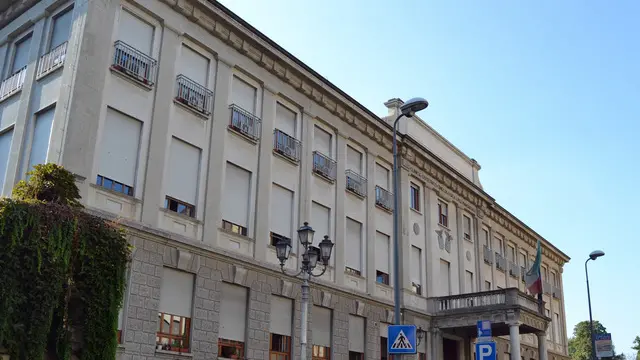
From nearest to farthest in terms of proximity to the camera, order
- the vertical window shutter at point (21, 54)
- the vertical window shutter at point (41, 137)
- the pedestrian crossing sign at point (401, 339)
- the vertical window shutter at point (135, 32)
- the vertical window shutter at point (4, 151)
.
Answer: the pedestrian crossing sign at point (401, 339), the vertical window shutter at point (41, 137), the vertical window shutter at point (4, 151), the vertical window shutter at point (135, 32), the vertical window shutter at point (21, 54)

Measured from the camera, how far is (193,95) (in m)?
20.0

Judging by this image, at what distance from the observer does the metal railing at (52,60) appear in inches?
701

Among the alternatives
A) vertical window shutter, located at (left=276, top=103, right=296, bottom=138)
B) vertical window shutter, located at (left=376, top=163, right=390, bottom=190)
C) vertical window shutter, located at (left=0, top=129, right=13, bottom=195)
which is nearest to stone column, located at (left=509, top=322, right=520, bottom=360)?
vertical window shutter, located at (left=376, top=163, right=390, bottom=190)

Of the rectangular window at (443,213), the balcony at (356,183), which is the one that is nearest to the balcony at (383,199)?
the balcony at (356,183)

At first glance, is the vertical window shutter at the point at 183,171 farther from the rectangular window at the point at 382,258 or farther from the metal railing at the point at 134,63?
the rectangular window at the point at 382,258

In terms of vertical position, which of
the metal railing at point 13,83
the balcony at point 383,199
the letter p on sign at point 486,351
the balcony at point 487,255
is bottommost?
the letter p on sign at point 486,351

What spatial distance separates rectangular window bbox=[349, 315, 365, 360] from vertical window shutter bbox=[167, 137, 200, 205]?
863 centimetres

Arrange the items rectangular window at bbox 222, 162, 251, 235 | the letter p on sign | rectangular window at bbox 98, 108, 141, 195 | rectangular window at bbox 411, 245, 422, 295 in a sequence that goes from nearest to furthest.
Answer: the letter p on sign → rectangular window at bbox 98, 108, 141, 195 → rectangular window at bbox 222, 162, 251, 235 → rectangular window at bbox 411, 245, 422, 295

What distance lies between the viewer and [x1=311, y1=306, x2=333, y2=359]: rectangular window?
75.4ft

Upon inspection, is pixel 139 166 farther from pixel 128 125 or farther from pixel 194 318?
pixel 194 318

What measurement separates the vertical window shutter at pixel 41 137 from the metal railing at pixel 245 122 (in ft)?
18.1

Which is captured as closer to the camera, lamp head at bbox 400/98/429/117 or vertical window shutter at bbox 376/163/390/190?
lamp head at bbox 400/98/429/117

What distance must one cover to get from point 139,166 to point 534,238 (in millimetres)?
32368

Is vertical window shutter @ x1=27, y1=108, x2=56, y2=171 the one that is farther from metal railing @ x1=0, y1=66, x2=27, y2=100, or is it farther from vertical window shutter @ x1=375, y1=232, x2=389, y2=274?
vertical window shutter @ x1=375, y1=232, x2=389, y2=274
